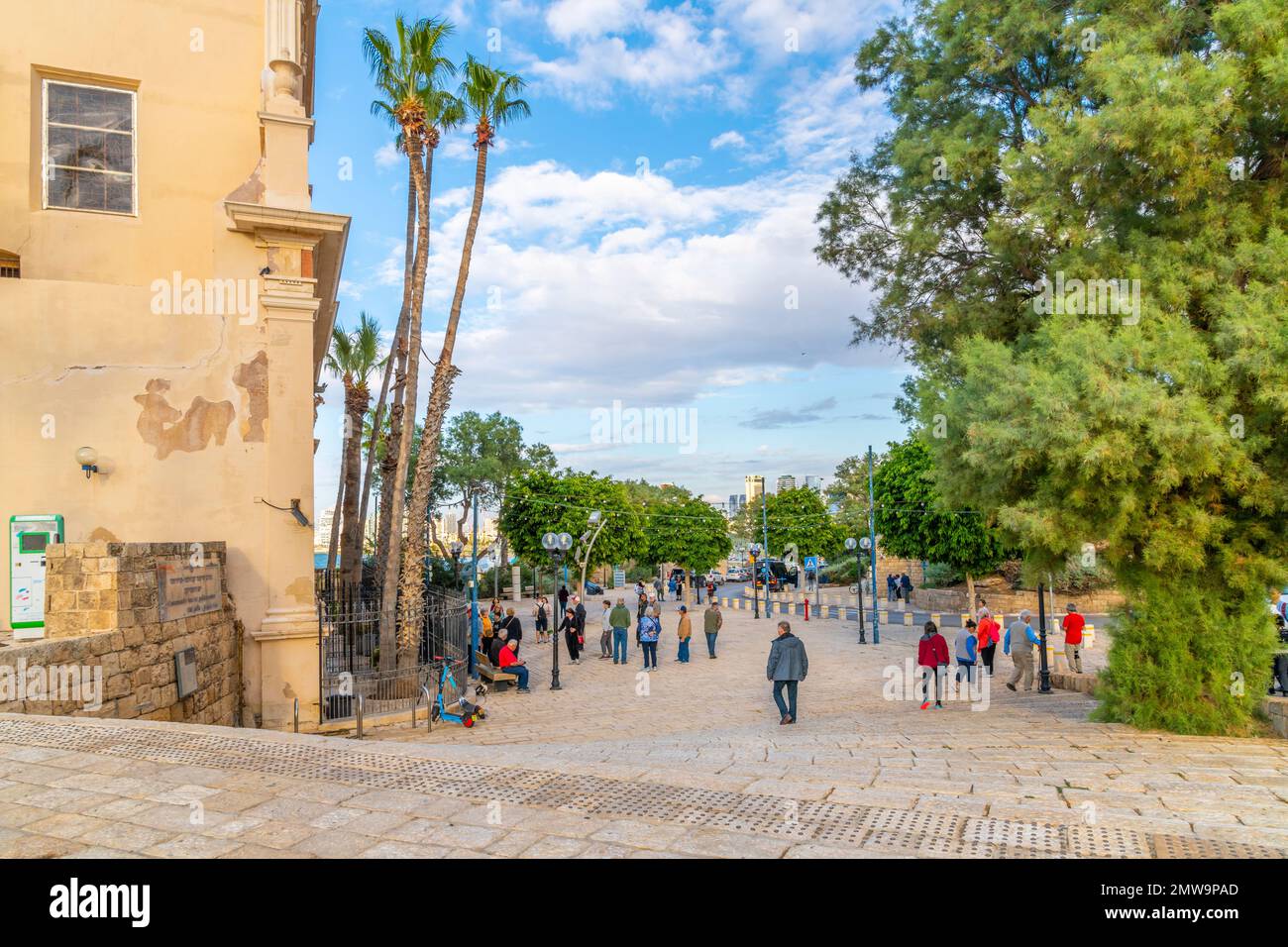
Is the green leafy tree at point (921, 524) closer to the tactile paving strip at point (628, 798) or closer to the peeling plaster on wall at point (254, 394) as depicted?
the peeling plaster on wall at point (254, 394)

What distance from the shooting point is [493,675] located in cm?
1587

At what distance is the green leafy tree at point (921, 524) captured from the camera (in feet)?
97.5

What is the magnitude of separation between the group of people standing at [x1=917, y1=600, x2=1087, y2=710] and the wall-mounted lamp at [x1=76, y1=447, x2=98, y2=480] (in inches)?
481

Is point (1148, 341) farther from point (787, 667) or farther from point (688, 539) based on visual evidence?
point (688, 539)

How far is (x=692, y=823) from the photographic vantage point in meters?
4.32

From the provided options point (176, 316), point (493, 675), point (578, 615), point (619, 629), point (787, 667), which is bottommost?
point (493, 675)

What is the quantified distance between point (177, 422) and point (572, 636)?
10.8m

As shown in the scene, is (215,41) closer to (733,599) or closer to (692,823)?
(692,823)

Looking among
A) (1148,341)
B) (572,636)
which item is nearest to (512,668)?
(572,636)

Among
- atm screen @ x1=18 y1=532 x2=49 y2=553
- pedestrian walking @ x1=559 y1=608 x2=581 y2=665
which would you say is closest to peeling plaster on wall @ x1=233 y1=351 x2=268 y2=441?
atm screen @ x1=18 y1=532 x2=49 y2=553

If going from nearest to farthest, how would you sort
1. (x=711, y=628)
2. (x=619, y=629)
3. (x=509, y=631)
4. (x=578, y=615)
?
1. (x=509, y=631)
2. (x=619, y=629)
3. (x=711, y=628)
4. (x=578, y=615)

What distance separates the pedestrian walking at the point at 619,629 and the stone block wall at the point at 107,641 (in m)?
11.5
